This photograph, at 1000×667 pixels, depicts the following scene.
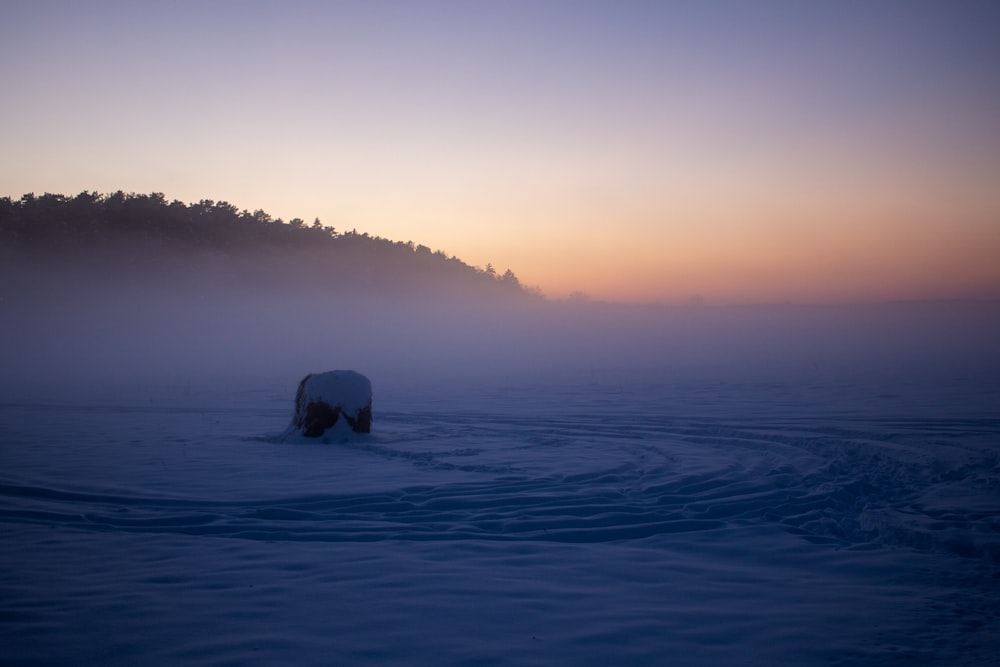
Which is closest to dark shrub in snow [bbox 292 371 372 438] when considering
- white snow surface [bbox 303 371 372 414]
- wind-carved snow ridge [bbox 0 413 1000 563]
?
white snow surface [bbox 303 371 372 414]

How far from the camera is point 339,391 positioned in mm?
11430

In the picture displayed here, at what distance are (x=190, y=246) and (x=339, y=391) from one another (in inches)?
1463

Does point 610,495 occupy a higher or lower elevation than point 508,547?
higher

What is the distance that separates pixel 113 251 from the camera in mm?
41031

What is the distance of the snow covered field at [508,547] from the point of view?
12.4 feet

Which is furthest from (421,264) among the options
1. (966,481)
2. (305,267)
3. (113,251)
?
(966,481)

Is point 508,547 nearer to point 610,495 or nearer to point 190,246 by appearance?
point 610,495

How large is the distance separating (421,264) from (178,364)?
87.5 feet

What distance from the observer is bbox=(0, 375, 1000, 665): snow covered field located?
378cm

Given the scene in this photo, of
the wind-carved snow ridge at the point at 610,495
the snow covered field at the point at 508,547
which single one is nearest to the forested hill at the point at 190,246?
the snow covered field at the point at 508,547

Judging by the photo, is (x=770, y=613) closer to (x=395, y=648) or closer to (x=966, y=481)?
(x=395, y=648)

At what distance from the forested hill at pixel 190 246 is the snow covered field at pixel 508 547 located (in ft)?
109

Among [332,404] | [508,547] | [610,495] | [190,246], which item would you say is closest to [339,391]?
[332,404]

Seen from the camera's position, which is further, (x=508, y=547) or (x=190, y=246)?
(x=190, y=246)
